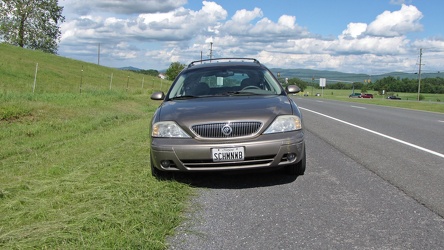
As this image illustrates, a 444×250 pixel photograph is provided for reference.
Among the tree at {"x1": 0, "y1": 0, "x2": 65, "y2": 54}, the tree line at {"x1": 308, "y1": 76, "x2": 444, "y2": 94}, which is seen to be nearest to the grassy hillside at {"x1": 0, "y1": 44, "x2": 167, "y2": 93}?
the tree at {"x1": 0, "y1": 0, "x2": 65, "y2": 54}

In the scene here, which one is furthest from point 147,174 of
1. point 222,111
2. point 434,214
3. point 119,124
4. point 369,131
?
point 119,124

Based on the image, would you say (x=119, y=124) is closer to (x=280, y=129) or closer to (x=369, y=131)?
(x=369, y=131)

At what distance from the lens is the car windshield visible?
6.20 m

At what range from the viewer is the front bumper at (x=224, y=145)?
4734 millimetres

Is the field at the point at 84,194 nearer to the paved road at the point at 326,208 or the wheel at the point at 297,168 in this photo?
the paved road at the point at 326,208

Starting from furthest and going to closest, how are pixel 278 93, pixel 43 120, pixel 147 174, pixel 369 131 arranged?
pixel 43 120 < pixel 369 131 < pixel 278 93 < pixel 147 174

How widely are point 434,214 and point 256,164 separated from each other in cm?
183

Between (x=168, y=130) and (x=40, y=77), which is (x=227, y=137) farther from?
(x=40, y=77)

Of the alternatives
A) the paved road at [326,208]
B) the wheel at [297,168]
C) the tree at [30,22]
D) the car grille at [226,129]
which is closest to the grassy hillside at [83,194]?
the paved road at [326,208]

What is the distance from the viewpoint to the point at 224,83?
6.49m

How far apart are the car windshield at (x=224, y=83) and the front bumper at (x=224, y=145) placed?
4.50 feet

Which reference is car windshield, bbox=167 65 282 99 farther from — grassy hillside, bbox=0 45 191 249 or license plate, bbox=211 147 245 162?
license plate, bbox=211 147 245 162

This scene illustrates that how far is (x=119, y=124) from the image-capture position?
43.6 ft

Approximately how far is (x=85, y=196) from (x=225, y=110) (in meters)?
1.82
